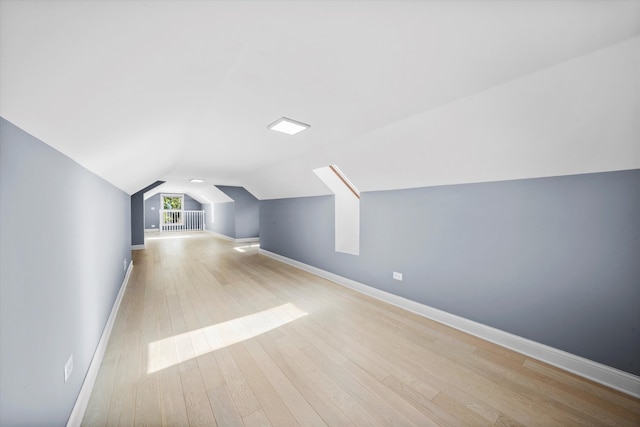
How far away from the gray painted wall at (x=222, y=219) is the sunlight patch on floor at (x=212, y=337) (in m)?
6.49

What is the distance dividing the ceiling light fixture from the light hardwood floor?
2.15 meters

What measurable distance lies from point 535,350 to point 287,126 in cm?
306

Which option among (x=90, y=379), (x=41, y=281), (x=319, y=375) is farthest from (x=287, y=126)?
(x=90, y=379)

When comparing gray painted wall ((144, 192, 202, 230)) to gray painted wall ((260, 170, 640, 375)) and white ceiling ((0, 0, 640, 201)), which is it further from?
gray painted wall ((260, 170, 640, 375))

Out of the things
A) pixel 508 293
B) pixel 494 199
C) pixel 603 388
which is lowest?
Answer: pixel 603 388

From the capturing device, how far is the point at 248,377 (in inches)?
72.4

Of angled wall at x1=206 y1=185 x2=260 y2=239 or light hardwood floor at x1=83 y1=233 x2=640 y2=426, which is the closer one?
light hardwood floor at x1=83 y1=233 x2=640 y2=426

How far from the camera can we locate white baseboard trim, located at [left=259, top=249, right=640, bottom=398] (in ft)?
5.58

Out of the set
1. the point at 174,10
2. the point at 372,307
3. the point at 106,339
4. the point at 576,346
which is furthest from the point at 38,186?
the point at 576,346

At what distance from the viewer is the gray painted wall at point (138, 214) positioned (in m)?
7.10

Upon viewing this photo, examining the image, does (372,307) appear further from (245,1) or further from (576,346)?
(245,1)

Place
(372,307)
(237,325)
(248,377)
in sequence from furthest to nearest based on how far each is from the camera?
(372,307) → (237,325) → (248,377)

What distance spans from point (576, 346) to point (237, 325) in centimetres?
310

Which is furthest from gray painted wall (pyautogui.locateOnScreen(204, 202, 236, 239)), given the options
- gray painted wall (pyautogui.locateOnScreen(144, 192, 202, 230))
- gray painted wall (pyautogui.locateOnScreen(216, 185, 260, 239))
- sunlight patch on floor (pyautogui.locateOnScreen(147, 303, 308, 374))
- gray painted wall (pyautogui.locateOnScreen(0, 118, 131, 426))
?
gray painted wall (pyautogui.locateOnScreen(0, 118, 131, 426))
